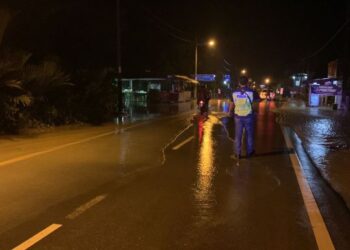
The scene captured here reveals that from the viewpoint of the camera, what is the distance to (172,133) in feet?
56.0

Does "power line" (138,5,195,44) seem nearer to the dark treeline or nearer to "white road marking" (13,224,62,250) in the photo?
the dark treeline

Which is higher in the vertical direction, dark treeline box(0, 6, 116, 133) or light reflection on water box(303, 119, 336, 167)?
dark treeline box(0, 6, 116, 133)

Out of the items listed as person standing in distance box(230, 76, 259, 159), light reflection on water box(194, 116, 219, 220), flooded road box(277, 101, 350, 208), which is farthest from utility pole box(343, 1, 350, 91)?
person standing in distance box(230, 76, 259, 159)

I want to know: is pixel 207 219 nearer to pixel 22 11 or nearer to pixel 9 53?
pixel 9 53

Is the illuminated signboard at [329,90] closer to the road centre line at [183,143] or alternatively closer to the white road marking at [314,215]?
the road centre line at [183,143]

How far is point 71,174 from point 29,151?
11.4 ft

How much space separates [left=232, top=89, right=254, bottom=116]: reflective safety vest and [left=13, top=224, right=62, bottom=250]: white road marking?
624cm

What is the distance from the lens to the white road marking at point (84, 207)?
6.18m

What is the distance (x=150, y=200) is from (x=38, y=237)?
2.14 meters

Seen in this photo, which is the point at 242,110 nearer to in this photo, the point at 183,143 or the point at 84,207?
the point at 183,143

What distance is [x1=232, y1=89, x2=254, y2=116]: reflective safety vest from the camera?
1094 cm

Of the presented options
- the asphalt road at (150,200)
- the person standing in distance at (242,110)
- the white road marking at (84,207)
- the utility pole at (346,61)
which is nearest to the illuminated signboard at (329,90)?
the utility pole at (346,61)

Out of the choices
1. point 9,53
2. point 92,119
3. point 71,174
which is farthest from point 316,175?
point 92,119

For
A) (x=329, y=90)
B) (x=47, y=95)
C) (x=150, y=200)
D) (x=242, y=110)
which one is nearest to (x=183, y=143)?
(x=242, y=110)
